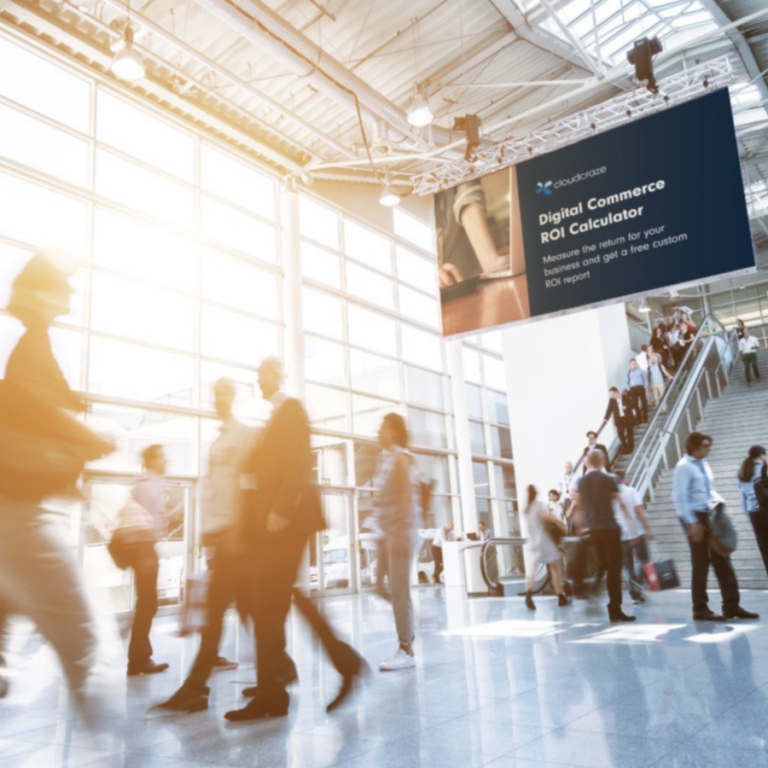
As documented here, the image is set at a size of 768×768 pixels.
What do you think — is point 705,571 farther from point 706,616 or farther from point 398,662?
point 398,662

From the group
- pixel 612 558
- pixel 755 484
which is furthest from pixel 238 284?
pixel 755 484

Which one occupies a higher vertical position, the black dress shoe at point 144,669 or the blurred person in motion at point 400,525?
the blurred person in motion at point 400,525

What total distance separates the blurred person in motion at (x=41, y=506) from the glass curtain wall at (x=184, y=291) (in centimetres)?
806

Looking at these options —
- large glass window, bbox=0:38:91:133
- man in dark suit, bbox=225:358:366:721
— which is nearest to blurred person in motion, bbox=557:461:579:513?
man in dark suit, bbox=225:358:366:721

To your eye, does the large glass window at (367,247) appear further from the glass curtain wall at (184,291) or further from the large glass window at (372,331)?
the large glass window at (372,331)

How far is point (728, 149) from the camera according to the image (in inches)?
322

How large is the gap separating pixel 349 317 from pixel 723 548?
1336 cm

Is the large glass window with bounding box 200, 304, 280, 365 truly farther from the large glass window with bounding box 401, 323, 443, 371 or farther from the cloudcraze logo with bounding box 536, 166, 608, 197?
the cloudcraze logo with bounding box 536, 166, 608, 197

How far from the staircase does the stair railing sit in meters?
0.21

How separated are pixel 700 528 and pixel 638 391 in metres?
8.98

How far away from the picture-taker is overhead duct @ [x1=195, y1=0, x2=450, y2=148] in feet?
35.1

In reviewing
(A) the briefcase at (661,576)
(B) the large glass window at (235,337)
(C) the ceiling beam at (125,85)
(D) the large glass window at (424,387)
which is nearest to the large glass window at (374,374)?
(D) the large glass window at (424,387)

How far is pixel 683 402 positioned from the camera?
13289 mm

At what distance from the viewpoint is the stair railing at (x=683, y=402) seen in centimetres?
1198
